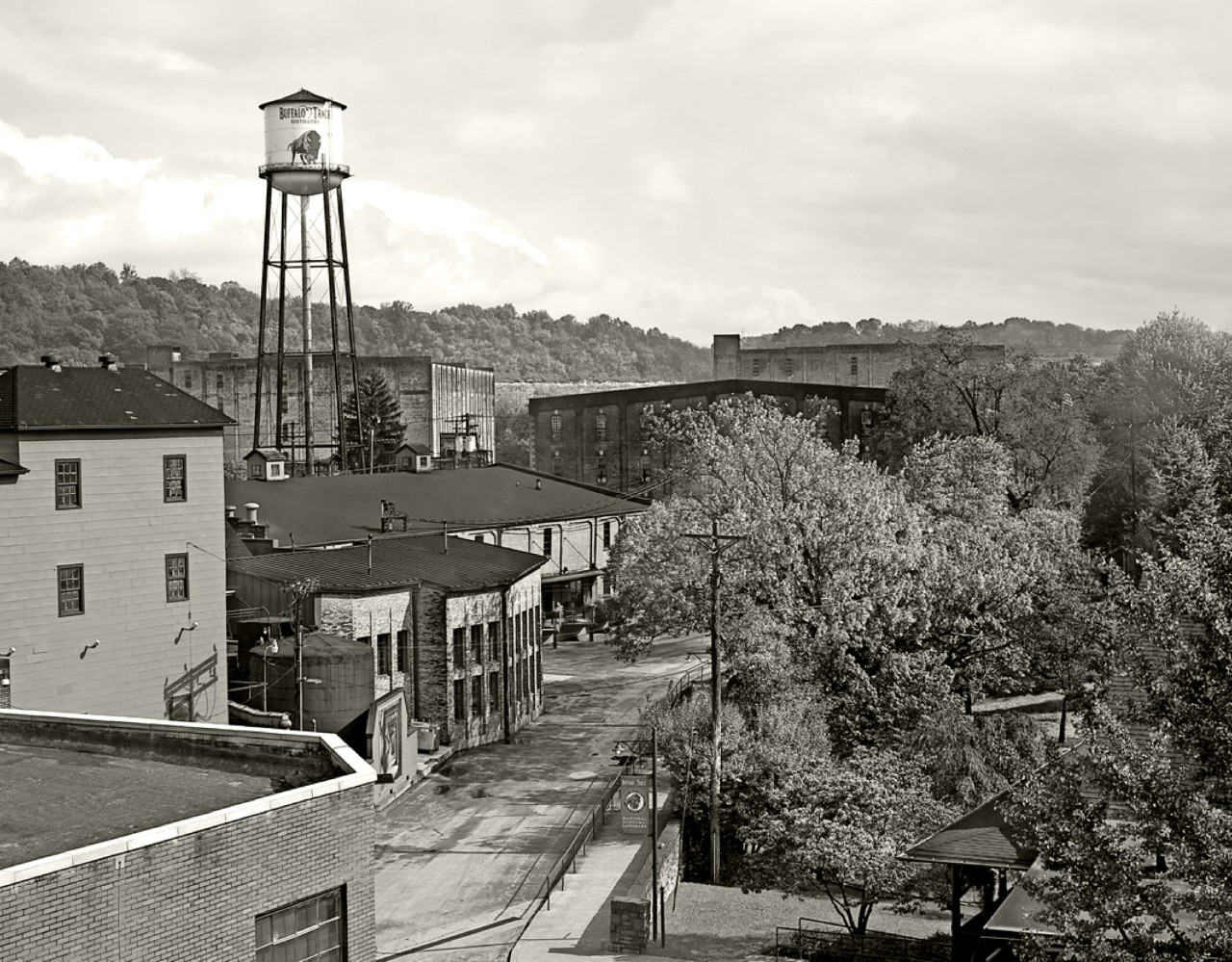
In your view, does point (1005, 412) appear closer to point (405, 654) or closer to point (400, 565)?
point (400, 565)

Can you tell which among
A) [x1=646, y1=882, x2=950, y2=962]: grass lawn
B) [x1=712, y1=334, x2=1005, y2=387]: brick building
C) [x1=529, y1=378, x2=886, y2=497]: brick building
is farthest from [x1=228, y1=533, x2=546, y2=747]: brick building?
[x1=712, y1=334, x2=1005, y2=387]: brick building

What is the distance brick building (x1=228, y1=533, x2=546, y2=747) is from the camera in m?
45.2

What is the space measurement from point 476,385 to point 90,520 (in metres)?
74.7

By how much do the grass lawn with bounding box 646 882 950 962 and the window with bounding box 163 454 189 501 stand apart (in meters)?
19.1

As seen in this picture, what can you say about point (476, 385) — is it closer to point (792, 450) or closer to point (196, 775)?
point (792, 450)

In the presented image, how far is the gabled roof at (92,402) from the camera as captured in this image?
3791 centimetres

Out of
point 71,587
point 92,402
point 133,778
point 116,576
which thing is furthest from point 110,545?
point 133,778

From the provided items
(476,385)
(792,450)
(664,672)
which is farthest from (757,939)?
(476,385)

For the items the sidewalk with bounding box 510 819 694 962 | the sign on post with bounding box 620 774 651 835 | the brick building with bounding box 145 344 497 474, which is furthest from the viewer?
the brick building with bounding box 145 344 497 474

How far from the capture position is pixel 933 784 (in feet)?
109

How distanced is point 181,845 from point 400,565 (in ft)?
111

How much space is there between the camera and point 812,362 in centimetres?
11519

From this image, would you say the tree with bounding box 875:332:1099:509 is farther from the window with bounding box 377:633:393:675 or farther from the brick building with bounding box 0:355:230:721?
the brick building with bounding box 0:355:230:721

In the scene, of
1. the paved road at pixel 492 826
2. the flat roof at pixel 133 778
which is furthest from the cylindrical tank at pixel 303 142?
the flat roof at pixel 133 778
